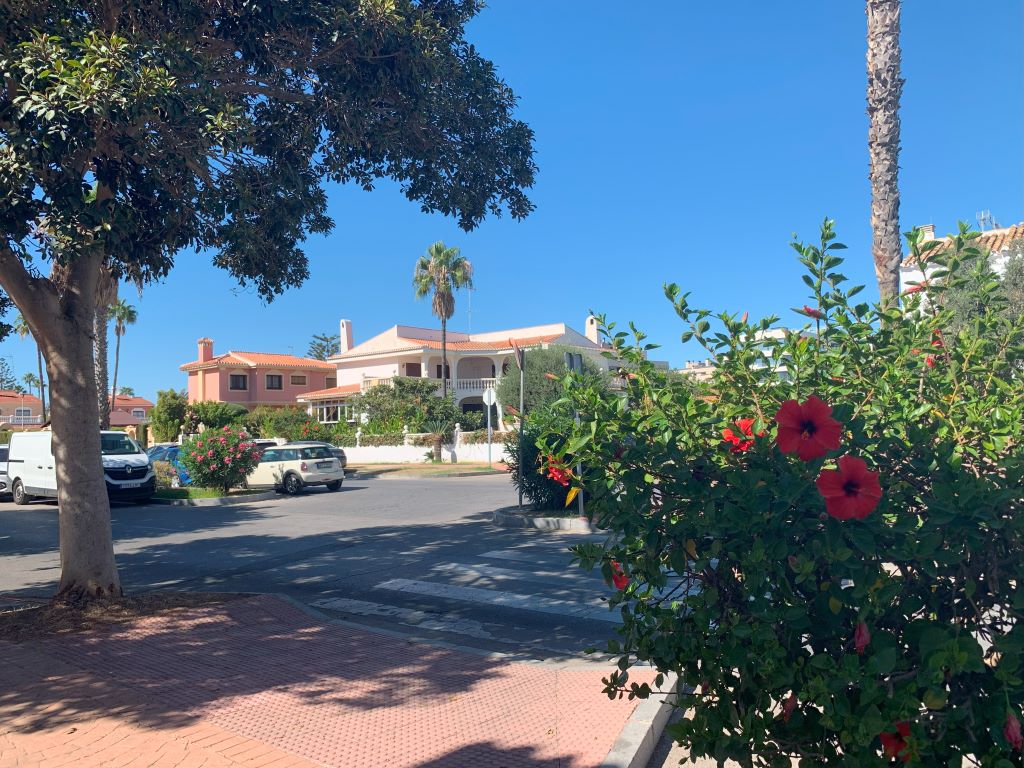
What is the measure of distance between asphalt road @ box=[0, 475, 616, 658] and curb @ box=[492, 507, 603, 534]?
0.32 m

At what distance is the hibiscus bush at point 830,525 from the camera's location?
241cm

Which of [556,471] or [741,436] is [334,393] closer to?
[556,471]

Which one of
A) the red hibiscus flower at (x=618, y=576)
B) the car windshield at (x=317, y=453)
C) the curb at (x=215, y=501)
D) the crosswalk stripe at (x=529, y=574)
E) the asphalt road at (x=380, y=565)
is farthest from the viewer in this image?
the car windshield at (x=317, y=453)

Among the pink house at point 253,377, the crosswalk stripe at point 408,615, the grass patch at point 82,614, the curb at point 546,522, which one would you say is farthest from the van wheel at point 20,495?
the pink house at point 253,377

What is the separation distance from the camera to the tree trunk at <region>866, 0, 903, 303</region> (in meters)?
10.7

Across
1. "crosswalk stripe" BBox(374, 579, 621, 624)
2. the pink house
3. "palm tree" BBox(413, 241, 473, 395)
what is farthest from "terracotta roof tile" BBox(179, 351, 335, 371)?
"crosswalk stripe" BBox(374, 579, 621, 624)

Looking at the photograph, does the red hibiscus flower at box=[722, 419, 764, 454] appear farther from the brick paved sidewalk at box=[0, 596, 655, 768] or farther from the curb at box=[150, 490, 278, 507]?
the curb at box=[150, 490, 278, 507]

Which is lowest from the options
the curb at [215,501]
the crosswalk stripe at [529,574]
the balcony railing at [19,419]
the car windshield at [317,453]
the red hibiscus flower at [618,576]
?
the crosswalk stripe at [529,574]

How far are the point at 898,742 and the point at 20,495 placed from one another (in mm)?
25707

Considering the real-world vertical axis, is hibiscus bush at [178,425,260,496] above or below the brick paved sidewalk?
above

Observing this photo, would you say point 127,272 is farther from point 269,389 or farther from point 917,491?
point 269,389

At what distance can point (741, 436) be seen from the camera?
293cm

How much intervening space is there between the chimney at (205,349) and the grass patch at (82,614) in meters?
57.9

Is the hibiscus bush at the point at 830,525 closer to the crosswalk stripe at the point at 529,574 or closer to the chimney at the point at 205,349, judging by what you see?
the crosswalk stripe at the point at 529,574
